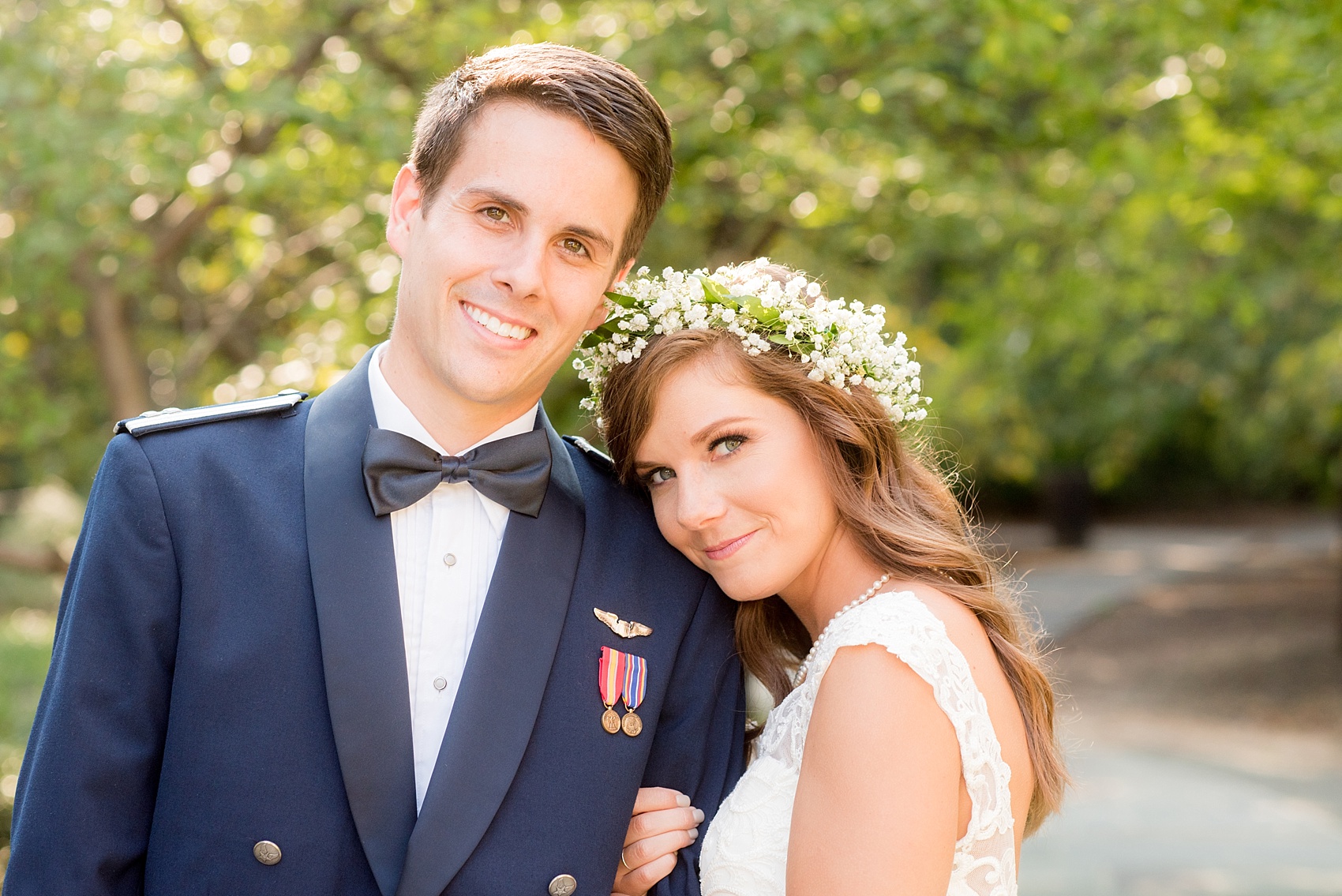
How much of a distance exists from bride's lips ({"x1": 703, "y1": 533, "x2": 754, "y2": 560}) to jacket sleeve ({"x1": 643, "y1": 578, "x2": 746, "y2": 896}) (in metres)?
0.13

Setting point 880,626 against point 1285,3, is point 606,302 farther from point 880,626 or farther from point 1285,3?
point 1285,3

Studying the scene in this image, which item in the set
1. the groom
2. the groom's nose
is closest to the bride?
the groom

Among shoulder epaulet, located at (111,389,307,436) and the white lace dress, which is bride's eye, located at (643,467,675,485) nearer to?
the white lace dress

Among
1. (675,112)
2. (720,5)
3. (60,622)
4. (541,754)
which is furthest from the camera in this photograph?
(675,112)

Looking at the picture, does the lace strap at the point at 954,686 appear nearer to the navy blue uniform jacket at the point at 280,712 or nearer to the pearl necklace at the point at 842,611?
the pearl necklace at the point at 842,611

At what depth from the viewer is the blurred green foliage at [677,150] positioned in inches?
188

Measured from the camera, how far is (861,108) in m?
4.99

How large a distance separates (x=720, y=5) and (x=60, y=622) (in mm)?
3449

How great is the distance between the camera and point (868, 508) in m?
2.57

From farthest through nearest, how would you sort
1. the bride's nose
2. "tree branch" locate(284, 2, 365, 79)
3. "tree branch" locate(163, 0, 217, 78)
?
"tree branch" locate(284, 2, 365, 79)
"tree branch" locate(163, 0, 217, 78)
the bride's nose

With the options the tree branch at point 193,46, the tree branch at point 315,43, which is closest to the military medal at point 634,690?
the tree branch at point 193,46

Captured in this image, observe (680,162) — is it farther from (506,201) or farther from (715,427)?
(506,201)

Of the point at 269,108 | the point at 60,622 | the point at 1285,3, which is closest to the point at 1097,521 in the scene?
the point at 1285,3

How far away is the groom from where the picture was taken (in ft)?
6.24
